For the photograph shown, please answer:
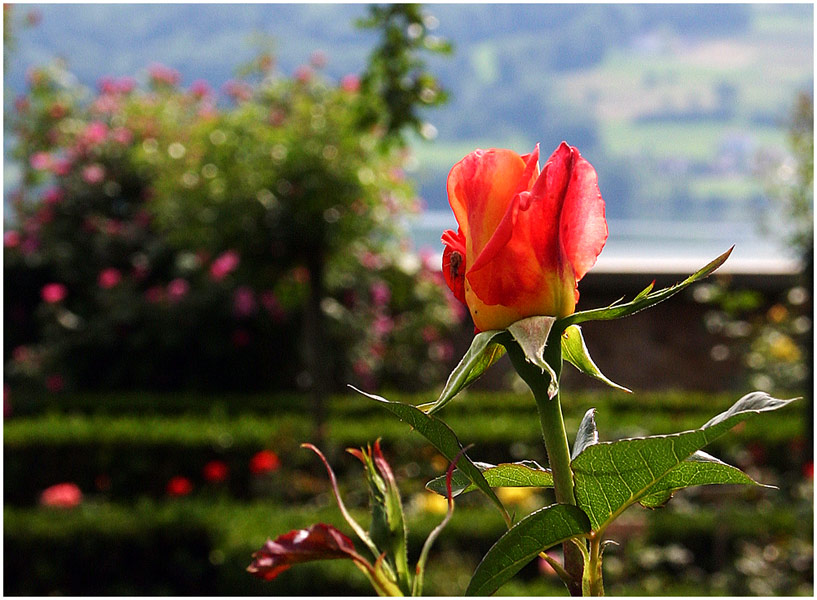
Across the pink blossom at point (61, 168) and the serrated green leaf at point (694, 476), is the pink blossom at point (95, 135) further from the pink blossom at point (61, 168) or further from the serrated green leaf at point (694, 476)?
the serrated green leaf at point (694, 476)

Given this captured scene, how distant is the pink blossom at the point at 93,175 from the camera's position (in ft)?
27.6

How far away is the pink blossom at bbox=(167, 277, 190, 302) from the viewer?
704 cm

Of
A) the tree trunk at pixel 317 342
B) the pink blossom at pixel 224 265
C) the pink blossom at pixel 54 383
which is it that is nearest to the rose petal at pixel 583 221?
the tree trunk at pixel 317 342

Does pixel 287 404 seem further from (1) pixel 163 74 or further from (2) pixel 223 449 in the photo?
(1) pixel 163 74

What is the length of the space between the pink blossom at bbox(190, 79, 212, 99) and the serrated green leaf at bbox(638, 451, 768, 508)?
9050mm

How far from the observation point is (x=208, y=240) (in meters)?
4.88

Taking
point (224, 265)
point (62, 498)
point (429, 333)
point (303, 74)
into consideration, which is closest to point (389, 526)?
point (62, 498)

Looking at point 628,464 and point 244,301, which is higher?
point 628,464

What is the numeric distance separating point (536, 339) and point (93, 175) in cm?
870

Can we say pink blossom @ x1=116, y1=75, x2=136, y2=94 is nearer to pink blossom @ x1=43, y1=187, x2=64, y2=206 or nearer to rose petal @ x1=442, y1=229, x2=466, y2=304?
pink blossom @ x1=43, y1=187, x2=64, y2=206

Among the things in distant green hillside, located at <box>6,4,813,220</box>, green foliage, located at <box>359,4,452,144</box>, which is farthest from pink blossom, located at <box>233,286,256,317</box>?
distant green hillside, located at <box>6,4,813,220</box>

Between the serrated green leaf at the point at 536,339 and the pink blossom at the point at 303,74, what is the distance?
5.69 meters

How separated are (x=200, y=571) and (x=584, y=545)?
3.43m

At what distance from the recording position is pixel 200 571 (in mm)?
3518
